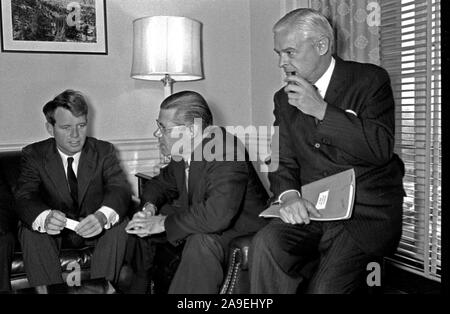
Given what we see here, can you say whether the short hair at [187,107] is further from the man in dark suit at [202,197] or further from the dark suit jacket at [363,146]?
the dark suit jacket at [363,146]

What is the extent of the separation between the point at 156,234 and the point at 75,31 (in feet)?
6.27

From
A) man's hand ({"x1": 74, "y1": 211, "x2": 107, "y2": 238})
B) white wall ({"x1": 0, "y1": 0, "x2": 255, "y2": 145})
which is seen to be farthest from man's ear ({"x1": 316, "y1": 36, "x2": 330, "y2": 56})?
white wall ({"x1": 0, "y1": 0, "x2": 255, "y2": 145})

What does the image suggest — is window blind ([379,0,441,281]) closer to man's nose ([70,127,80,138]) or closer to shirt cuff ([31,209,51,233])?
man's nose ([70,127,80,138])

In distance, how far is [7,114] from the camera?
11.5ft

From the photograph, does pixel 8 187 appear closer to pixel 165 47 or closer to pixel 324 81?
pixel 165 47

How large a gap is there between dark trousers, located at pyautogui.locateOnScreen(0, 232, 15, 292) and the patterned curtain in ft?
6.96

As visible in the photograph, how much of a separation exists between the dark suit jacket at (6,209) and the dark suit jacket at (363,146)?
1.57 meters

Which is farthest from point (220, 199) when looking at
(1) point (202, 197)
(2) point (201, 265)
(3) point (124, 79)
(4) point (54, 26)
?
(4) point (54, 26)

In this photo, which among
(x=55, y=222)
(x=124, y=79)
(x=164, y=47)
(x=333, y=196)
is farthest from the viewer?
(x=124, y=79)

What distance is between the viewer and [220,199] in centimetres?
211

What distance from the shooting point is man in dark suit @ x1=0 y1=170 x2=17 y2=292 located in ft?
8.18

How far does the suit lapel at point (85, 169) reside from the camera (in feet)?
9.22

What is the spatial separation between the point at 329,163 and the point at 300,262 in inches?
15.7

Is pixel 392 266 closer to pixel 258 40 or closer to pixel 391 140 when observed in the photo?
pixel 391 140
